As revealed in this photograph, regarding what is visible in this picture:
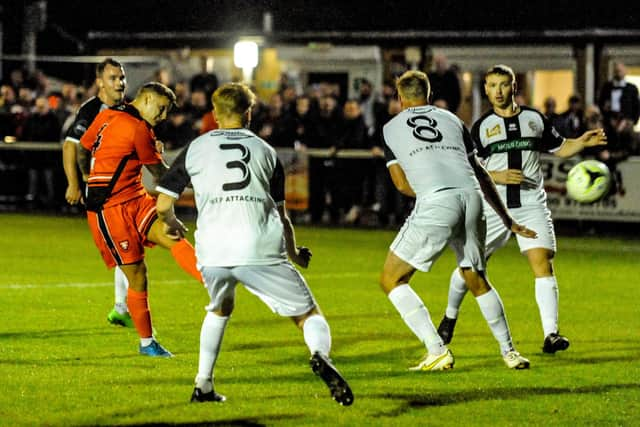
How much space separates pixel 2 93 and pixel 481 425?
73.3 feet

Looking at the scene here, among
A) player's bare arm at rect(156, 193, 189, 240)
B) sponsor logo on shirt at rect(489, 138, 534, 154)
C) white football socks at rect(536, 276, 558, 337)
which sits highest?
sponsor logo on shirt at rect(489, 138, 534, 154)

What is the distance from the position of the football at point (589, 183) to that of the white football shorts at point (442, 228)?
2.83m

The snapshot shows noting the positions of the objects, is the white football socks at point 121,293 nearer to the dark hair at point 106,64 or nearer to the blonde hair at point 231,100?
the dark hair at point 106,64

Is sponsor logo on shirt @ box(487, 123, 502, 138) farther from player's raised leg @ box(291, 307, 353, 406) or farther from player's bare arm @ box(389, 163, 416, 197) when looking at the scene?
player's raised leg @ box(291, 307, 353, 406)

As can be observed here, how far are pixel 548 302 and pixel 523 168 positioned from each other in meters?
1.06

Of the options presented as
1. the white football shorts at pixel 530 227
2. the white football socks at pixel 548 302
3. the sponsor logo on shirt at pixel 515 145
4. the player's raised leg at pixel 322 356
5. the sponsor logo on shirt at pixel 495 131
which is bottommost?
the white football socks at pixel 548 302

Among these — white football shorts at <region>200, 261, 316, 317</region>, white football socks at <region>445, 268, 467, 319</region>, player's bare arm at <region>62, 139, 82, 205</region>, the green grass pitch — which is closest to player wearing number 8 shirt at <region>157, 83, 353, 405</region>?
white football shorts at <region>200, 261, 316, 317</region>

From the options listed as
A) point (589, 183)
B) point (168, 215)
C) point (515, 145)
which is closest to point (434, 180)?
point (515, 145)

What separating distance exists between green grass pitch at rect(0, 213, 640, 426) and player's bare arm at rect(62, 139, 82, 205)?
1092 mm

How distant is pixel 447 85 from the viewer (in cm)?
2400

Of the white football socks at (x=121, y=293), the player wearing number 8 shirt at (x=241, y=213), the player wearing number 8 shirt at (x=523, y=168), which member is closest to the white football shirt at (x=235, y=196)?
the player wearing number 8 shirt at (x=241, y=213)

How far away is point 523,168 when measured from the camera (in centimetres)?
1105

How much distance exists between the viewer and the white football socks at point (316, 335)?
7852 millimetres

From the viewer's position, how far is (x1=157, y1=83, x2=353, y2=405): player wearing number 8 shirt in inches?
312
